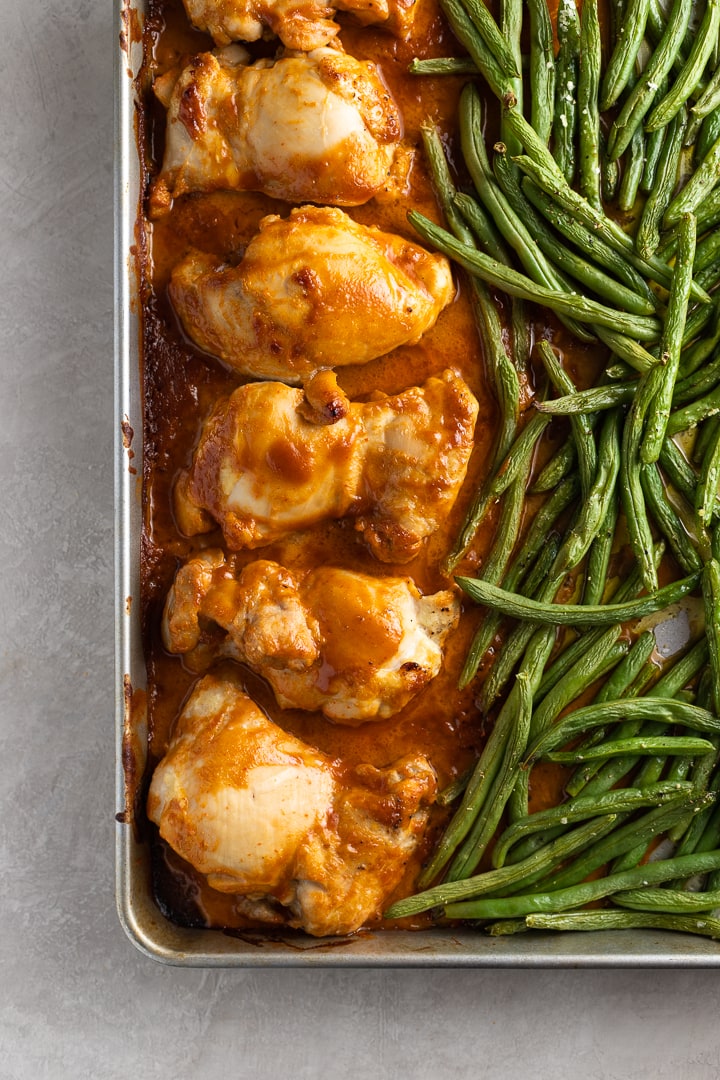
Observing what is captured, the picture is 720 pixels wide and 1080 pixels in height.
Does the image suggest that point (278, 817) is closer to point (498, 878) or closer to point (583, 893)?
point (498, 878)

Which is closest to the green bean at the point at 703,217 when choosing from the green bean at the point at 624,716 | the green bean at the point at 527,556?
the green bean at the point at 527,556

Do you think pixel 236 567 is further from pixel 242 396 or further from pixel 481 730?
pixel 481 730

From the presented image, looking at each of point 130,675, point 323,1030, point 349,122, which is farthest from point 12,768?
point 349,122

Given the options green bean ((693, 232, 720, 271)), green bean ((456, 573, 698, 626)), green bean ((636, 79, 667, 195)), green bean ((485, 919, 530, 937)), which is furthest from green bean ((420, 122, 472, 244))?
green bean ((485, 919, 530, 937))

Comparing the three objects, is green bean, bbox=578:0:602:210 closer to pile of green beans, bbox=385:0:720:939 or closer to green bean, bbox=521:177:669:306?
pile of green beans, bbox=385:0:720:939

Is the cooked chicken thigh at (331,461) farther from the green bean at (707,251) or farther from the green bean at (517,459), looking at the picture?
the green bean at (707,251)

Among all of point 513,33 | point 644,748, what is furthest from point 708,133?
point 644,748
